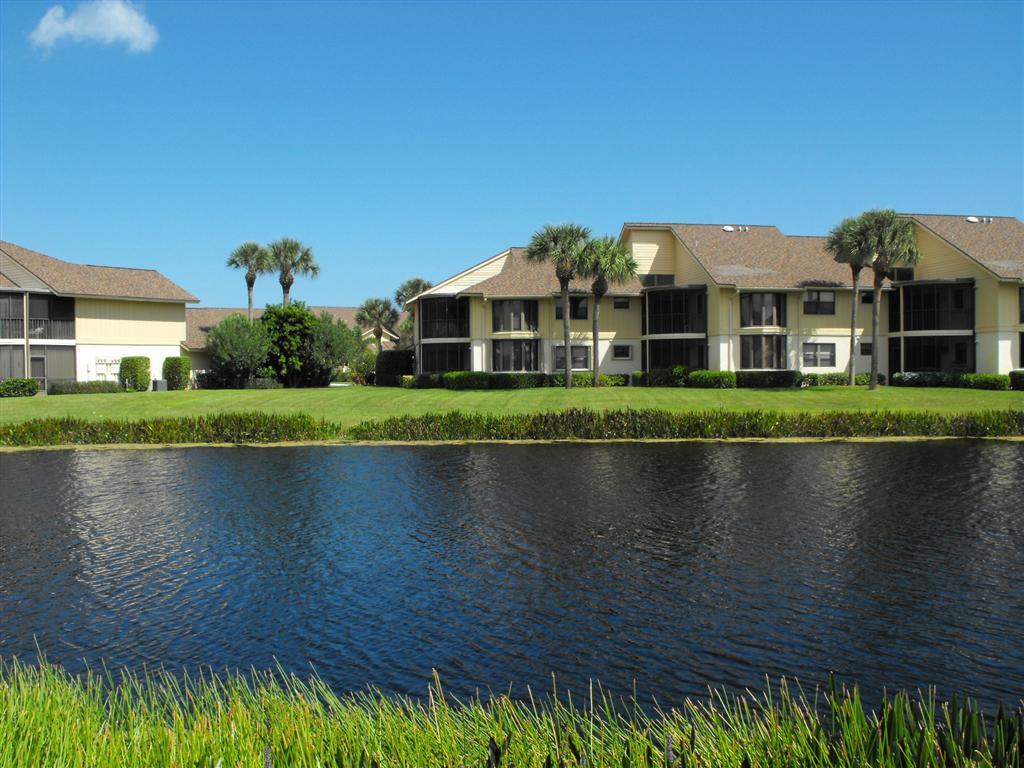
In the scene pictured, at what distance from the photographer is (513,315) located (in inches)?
2367

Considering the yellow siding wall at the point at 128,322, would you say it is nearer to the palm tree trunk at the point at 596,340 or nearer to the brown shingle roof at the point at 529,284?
the brown shingle roof at the point at 529,284

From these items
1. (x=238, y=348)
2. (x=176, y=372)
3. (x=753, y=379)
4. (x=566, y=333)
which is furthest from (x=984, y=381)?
(x=176, y=372)

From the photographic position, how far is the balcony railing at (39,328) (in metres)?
59.0

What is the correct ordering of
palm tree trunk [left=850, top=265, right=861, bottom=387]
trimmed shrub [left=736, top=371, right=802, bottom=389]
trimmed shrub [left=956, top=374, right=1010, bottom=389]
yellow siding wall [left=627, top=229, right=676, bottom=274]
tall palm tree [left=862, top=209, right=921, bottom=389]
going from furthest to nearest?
yellow siding wall [left=627, top=229, right=676, bottom=274] → trimmed shrub [left=736, top=371, right=802, bottom=389] → palm tree trunk [left=850, top=265, right=861, bottom=387] → trimmed shrub [left=956, top=374, right=1010, bottom=389] → tall palm tree [left=862, top=209, right=921, bottom=389]

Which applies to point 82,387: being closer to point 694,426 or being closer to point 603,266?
point 603,266

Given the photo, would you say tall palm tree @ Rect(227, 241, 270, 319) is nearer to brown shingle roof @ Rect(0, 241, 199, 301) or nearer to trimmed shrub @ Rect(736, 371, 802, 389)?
brown shingle roof @ Rect(0, 241, 199, 301)

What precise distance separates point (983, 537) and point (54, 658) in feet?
53.4

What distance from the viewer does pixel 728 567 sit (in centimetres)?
1500

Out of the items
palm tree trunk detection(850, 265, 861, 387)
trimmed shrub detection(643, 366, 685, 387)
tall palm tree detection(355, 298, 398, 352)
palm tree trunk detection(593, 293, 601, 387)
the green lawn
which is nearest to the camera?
the green lawn

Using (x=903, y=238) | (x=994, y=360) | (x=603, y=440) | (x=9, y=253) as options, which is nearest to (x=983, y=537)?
(x=603, y=440)

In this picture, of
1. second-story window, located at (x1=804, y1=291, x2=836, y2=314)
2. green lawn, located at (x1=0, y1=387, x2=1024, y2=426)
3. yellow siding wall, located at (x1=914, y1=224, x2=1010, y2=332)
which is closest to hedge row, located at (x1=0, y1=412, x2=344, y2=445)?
green lawn, located at (x1=0, y1=387, x2=1024, y2=426)

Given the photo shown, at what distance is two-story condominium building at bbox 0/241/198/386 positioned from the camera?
5950 cm

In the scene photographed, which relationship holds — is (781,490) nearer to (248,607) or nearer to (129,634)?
(248,607)

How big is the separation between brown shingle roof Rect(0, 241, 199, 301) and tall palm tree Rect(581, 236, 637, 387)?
34.3 meters
